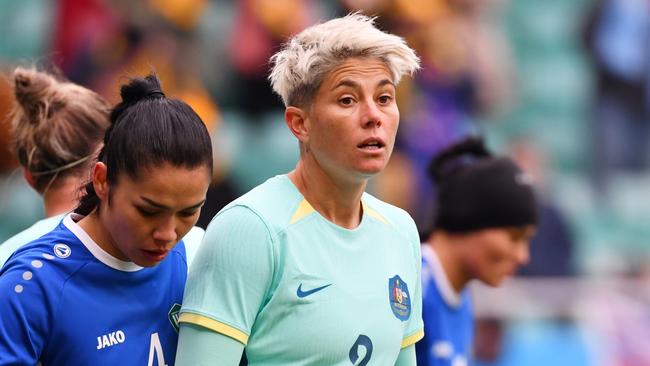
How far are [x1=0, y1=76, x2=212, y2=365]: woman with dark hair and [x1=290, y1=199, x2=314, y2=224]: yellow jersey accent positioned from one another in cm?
27

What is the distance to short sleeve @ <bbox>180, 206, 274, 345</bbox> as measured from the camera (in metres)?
2.82

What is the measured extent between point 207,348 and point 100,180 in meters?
0.48

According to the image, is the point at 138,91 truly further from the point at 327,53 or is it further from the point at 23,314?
the point at 23,314

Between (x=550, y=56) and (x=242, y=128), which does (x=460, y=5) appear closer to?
(x=550, y=56)

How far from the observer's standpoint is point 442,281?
14.1 ft

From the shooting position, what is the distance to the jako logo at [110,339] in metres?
2.76

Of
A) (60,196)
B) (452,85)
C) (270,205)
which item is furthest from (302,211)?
(452,85)

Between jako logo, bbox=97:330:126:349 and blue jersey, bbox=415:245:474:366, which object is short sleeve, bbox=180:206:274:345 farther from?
blue jersey, bbox=415:245:474:366

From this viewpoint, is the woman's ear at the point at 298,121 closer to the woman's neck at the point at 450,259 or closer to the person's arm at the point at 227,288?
the person's arm at the point at 227,288

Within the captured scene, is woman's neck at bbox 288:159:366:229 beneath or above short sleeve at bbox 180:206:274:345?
above

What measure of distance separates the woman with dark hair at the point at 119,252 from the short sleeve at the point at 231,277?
0.36ft

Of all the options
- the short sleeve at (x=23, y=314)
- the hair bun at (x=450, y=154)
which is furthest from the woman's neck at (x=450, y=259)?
the short sleeve at (x=23, y=314)

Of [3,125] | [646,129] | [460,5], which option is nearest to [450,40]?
[460,5]

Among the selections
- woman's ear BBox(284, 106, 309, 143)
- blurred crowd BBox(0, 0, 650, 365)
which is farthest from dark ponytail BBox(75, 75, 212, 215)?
blurred crowd BBox(0, 0, 650, 365)
